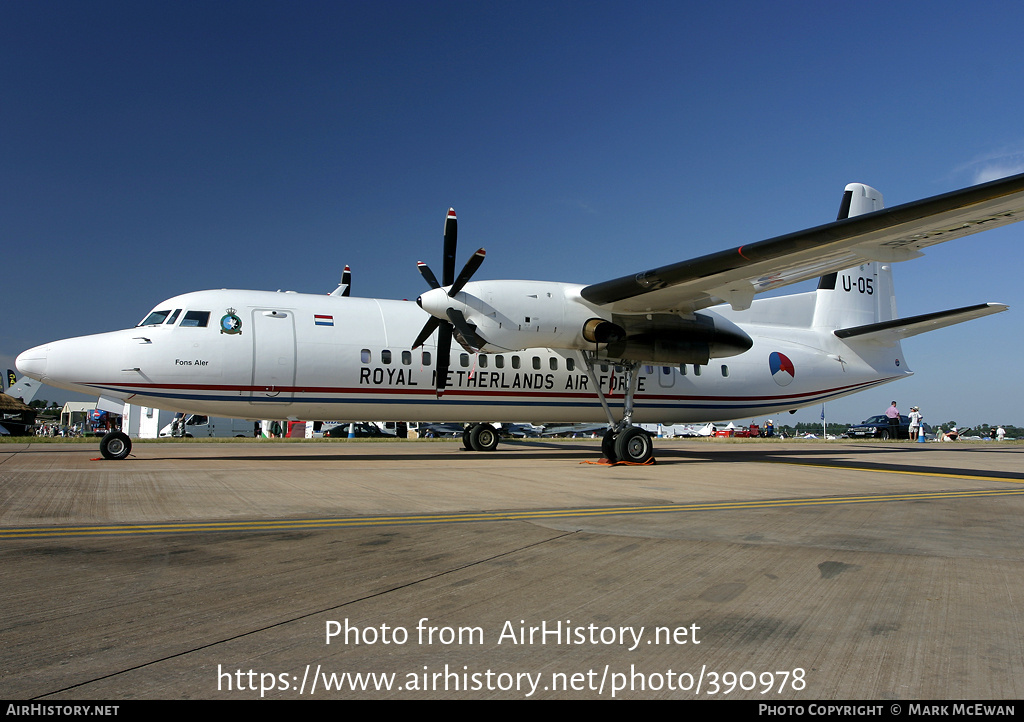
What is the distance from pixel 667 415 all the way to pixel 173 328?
13308mm

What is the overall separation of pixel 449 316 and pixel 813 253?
731 centimetres

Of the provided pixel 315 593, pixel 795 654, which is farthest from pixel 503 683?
pixel 315 593

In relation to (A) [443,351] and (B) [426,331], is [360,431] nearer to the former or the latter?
(B) [426,331]

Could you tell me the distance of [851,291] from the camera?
21.6m

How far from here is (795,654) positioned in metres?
3.03

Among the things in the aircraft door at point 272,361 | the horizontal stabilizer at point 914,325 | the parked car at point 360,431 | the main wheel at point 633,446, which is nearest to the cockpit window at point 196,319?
the aircraft door at point 272,361

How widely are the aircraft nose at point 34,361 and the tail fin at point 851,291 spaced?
21.9 metres

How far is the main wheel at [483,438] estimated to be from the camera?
807 inches

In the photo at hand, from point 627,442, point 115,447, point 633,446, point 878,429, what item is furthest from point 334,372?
point 878,429

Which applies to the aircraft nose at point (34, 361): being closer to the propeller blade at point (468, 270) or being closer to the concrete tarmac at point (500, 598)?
the concrete tarmac at point (500, 598)

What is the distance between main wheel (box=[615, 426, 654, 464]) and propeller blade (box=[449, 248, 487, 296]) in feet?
17.2

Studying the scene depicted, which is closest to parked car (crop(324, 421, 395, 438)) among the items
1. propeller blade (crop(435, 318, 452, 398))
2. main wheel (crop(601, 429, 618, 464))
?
propeller blade (crop(435, 318, 452, 398))

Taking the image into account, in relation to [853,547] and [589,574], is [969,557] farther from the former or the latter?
[589,574]

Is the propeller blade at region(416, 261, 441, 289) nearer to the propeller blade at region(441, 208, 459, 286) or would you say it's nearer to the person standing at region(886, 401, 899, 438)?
the propeller blade at region(441, 208, 459, 286)
